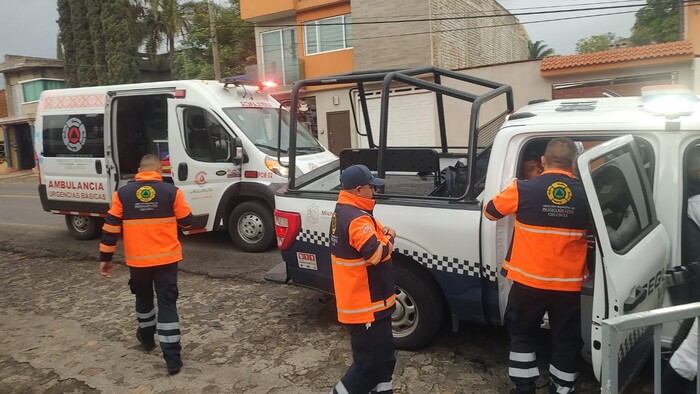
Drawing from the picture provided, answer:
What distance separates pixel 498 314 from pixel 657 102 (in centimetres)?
160

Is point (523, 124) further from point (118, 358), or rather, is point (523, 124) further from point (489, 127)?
point (118, 358)

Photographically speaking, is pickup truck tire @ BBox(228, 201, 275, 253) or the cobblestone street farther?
pickup truck tire @ BBox(228, 201, 275, 253)

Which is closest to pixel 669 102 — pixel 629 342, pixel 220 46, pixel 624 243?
pixel 624 243

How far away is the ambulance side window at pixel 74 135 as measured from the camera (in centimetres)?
802

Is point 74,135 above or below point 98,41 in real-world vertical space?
below

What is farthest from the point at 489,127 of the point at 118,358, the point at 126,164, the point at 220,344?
the point at 126,164

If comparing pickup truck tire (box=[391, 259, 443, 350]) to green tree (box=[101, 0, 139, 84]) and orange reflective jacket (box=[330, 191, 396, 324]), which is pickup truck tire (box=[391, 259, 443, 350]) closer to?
orange reflective jacket (box=[330, 191, 396, 324])

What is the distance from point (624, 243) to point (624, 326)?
774mm

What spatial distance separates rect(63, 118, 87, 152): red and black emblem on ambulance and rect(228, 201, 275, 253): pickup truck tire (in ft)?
9.61

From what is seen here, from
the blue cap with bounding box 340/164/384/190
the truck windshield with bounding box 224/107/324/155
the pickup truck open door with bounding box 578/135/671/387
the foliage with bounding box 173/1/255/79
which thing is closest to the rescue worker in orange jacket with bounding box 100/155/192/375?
the blue cap with bounding box 340/164/384/190

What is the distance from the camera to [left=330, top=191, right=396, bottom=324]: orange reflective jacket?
286 centimetres

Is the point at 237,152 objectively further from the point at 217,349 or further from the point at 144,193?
the point at 217,349

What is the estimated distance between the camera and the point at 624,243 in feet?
8.78

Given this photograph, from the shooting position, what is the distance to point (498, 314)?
3492mm
